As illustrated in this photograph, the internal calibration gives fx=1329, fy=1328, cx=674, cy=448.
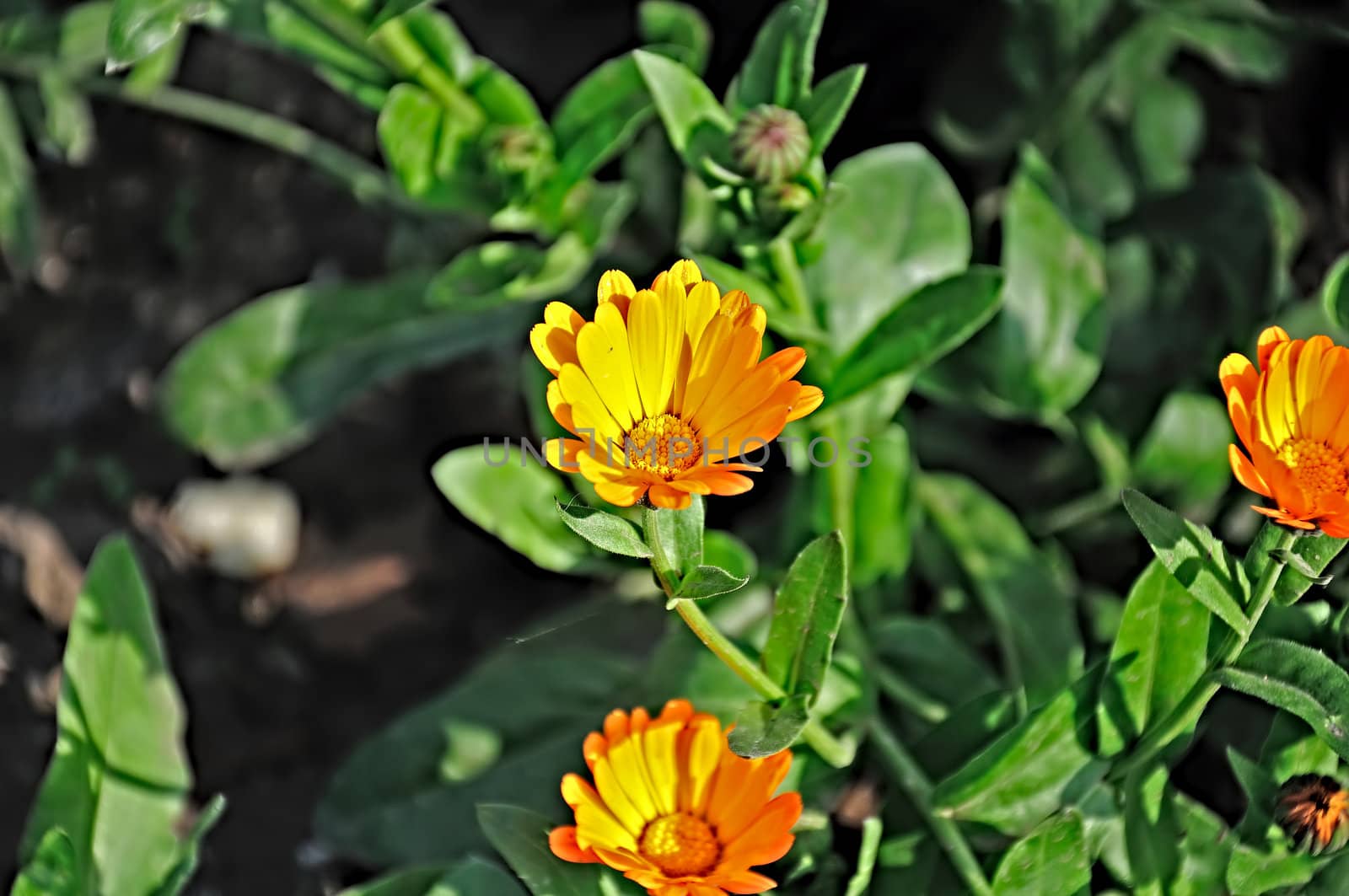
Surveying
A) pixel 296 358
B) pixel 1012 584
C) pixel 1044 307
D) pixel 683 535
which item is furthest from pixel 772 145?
pixel 296 358

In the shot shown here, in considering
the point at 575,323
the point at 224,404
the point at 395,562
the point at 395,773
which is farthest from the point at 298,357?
the point at 575,323

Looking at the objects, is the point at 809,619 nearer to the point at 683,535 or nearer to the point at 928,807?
the point at 683,535

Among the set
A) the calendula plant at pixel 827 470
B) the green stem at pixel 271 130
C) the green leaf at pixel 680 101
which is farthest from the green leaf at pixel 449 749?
the green stem at pixel 271 130

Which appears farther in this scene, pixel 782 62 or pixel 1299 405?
pixel 782 62

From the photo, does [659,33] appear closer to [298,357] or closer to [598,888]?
[298,357]

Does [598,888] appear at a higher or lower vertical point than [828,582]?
lower

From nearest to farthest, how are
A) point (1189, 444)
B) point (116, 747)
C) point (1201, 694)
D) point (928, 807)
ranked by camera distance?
point (1201, 694), point (928, 807), point (116, 747), point (1189, 444)
